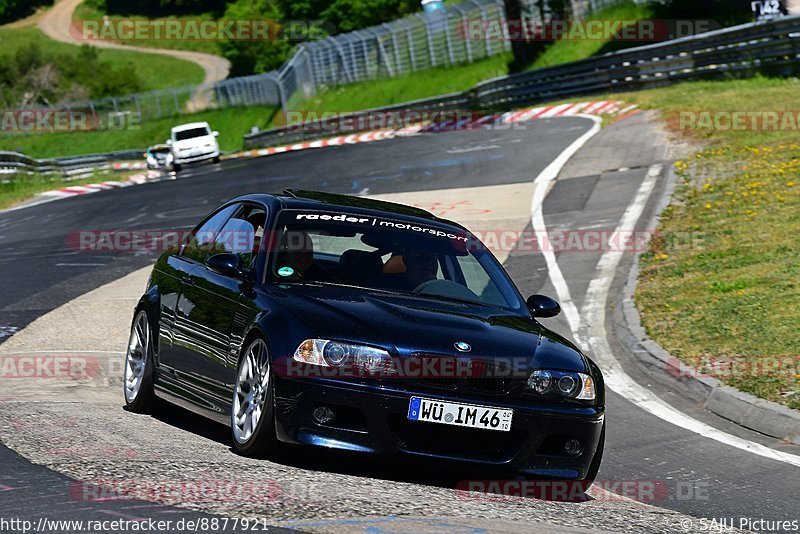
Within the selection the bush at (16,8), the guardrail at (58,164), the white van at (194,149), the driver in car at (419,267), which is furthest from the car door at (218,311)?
the bush at (16,8)

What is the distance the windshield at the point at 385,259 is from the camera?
7938 millimetres

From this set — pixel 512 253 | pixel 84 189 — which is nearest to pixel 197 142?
pixel 84 189

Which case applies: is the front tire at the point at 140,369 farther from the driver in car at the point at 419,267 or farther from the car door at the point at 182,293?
the driver in car at the point at 419,267

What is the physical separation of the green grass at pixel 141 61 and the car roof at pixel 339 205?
294 ft

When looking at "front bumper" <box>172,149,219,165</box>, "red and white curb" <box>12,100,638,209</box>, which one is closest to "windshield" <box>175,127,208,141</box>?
"front bumper" <box>172,149,219,165</box>

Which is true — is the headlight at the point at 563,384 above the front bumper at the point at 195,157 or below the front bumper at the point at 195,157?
above

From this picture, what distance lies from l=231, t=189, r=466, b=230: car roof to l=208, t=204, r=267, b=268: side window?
0.10 meters

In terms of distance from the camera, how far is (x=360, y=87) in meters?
59.6

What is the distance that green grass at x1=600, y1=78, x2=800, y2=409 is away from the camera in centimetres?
1082

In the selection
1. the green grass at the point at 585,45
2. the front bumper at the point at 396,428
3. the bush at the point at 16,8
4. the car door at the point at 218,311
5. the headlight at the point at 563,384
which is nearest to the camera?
the front bumper at the point at 396,428

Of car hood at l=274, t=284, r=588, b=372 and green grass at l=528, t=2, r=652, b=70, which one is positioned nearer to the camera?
car hood at l=274, t=284, r=588, b=372

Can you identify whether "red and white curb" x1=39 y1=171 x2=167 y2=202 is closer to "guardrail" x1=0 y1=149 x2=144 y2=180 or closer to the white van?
"guardrail" x1=0 y1=149 x2=144 y2=180

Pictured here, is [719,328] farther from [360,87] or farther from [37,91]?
[37,91]

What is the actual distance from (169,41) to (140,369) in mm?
111155
